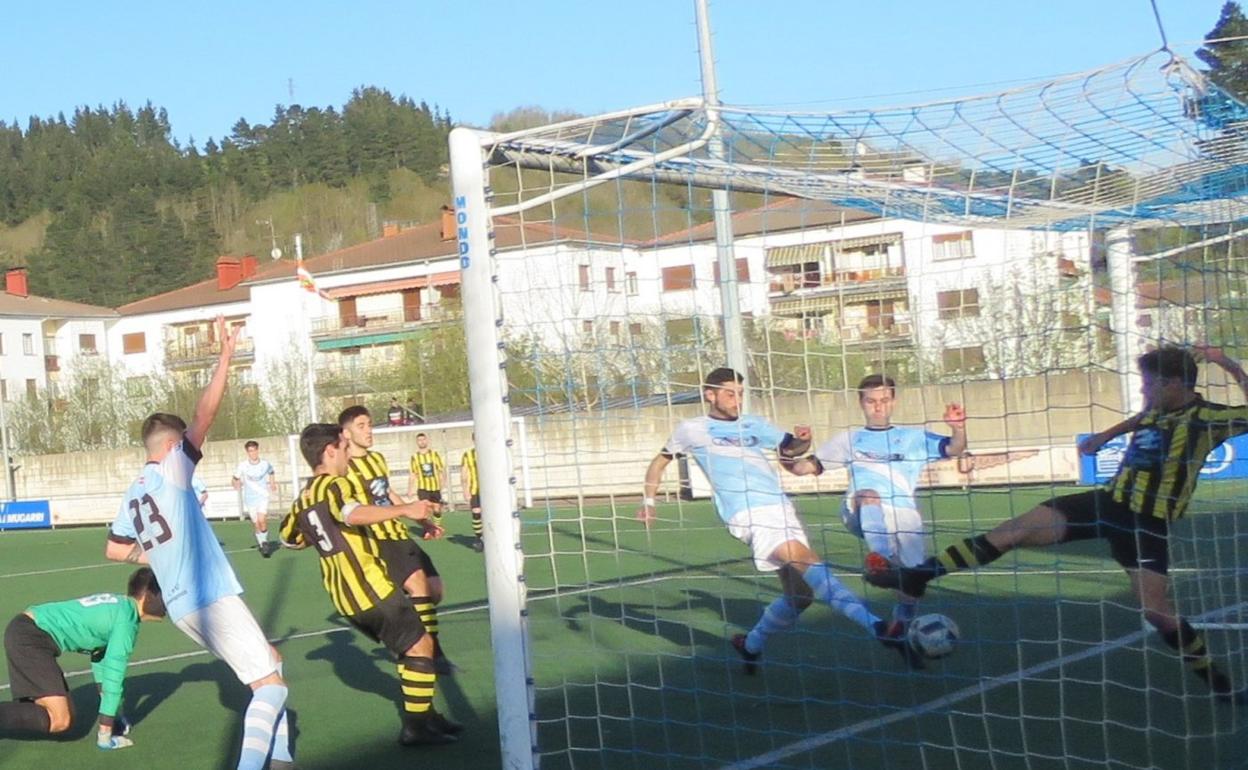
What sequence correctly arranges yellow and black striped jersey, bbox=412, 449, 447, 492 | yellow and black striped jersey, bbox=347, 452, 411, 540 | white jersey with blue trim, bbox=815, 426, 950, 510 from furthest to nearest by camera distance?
yellow and black striped jersey, bbox=412, 449, 447, 492 → yellow and black striped jersey, bbox=347, 452, 411, 540 → white jersey with blue trim, bbox=815, 426, 950, 510

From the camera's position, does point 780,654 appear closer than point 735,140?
No

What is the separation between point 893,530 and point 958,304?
165cm

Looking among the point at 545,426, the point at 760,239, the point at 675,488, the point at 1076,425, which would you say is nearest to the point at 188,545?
the point at 545,426

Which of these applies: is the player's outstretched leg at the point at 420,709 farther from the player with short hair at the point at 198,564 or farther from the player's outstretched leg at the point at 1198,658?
the player's outstretched leg at the point at 1198,658

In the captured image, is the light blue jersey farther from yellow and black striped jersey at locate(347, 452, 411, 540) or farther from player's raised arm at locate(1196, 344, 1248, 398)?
player's raised arm at locate(1196, 344, 1248, 398)

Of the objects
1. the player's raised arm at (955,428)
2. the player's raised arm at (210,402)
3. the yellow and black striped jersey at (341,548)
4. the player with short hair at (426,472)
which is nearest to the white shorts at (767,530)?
the player's raised arm at (955,428)

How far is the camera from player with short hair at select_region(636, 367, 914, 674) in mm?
7875

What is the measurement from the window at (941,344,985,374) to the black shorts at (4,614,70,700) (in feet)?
16.2

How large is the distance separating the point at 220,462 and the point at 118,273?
55.2 meters

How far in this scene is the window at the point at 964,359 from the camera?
6.65 m

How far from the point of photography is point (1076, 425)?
29.8 ft

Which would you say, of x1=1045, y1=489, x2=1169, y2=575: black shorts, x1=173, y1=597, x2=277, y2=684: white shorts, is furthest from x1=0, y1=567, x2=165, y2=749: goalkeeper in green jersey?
x1=1045, y1=489, x2=1169, y2=575: black shorts

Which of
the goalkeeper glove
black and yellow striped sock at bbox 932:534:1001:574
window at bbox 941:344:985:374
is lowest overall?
the goalkeeper glove

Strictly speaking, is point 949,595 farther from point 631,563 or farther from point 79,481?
point 79,481
